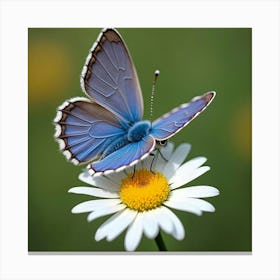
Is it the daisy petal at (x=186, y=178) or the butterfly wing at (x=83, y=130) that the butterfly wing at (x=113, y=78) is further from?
the daisy petal at (x=186, y=178)

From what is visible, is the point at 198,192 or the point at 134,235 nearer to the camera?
the point at 134,235

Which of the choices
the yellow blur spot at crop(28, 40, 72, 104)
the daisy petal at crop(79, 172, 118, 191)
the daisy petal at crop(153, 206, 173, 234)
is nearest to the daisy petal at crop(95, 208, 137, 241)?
the daisy petal at crop(153, 206, 173, 234)

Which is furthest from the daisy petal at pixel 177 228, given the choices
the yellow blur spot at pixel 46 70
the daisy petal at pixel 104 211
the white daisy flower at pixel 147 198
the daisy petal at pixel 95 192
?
the yellow blur spot at pixel 46 70

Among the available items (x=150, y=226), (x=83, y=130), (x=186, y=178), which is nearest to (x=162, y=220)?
(x=150, y=226)

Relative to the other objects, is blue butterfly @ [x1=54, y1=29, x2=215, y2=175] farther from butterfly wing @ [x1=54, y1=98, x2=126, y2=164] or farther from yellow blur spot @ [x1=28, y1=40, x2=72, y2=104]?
yellow blur spot @ [x1=28, y1=40, x2=72, y2=104]
